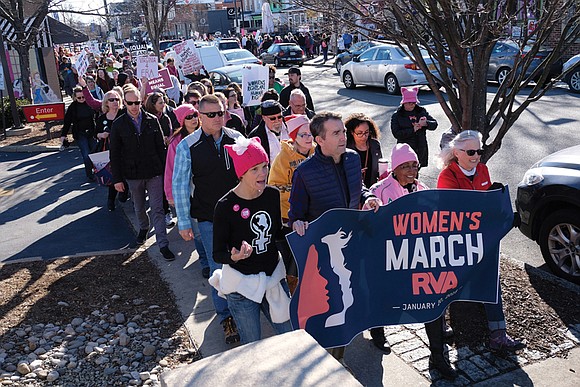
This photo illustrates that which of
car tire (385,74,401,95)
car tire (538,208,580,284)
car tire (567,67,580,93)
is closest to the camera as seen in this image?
car tire (538,208,580,284)

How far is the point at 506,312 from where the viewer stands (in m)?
5.57

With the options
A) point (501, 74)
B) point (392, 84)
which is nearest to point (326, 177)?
point (392, 84)

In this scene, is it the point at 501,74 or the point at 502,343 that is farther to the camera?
the point at 501,74

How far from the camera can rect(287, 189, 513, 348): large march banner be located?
4.44 m

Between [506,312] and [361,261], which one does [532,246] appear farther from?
[361,261]

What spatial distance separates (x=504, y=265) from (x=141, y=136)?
4286 mm

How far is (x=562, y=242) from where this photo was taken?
6215mm

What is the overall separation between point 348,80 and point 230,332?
20632mm

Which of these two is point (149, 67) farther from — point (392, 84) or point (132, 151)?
point (392, 84)

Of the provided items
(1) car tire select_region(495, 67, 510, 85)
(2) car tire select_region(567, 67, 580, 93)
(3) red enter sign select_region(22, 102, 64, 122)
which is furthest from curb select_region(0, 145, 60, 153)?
(2) car tire select_region(567, 67, 580, 93)

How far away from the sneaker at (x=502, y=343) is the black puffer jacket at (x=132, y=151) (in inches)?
171

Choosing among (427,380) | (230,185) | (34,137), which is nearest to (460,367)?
(427,380)

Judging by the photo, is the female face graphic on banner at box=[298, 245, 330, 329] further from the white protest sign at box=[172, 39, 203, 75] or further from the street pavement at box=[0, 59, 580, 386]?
the white protest sign at box=[172, 39, 203, 75]

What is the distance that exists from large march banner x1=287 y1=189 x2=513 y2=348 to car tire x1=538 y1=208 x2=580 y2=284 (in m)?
1.61
